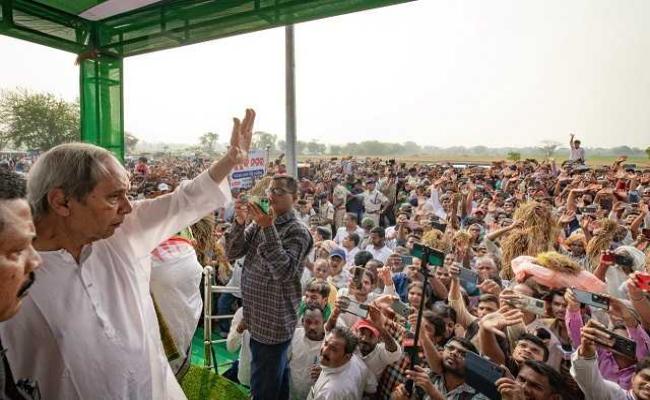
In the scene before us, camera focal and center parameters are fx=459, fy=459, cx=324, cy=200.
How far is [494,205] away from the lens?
8.78m

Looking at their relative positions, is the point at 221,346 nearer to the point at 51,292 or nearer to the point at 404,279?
the point at 404,279

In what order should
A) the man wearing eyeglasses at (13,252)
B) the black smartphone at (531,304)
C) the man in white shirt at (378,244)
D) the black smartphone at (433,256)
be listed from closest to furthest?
the man wearing eyeglasses at (13,252)
the black smartphone at (531,304)
the black smartphone at (433,256)
the man in white shirt at (378,244)

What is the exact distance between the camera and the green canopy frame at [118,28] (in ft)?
10.1

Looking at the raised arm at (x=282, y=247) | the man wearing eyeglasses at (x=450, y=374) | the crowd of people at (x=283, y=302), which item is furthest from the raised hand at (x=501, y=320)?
the raised arm at (x=282, y=247)

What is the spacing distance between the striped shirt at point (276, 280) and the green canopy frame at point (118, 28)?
1.36m

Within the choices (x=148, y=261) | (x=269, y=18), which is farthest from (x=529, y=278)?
(x=148, y=261)

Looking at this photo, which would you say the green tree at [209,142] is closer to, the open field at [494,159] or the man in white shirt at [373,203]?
the open field at [494,159]

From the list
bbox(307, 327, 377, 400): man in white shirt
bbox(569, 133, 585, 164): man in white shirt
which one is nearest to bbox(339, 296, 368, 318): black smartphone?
bbox(307, 327, 377, 400): man in white shirt

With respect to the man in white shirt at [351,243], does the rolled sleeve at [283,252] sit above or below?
above

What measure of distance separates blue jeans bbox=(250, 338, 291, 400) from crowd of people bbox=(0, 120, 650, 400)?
0.04 feet

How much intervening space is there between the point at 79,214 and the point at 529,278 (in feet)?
10.8

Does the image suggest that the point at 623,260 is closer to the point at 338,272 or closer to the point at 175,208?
the point at 338,272

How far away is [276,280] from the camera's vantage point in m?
2.90

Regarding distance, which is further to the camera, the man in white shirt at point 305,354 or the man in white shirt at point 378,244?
the man in white shirt at point 378,244
